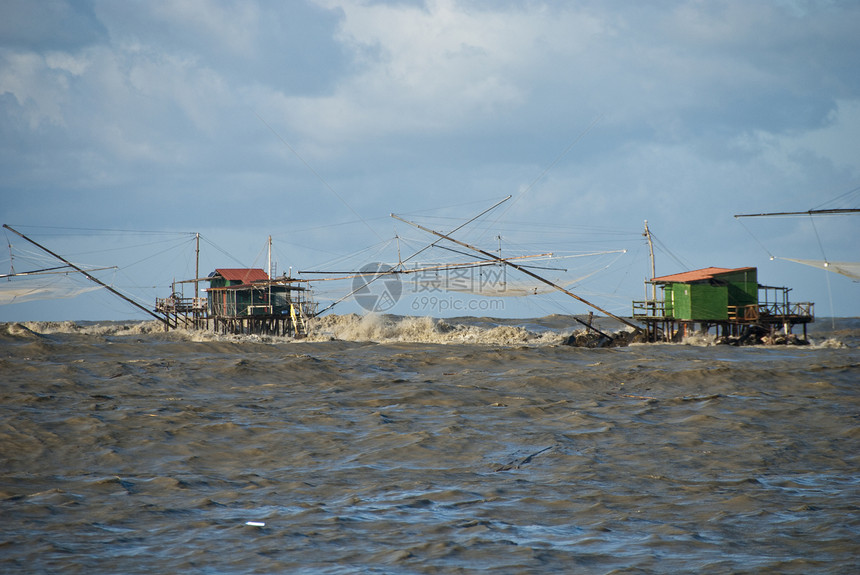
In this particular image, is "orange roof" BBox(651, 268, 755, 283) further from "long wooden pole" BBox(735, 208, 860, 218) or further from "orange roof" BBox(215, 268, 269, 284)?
"orange roof" BBox(215, 268, 269, 284)

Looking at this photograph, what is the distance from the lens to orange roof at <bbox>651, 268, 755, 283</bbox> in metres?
37.3

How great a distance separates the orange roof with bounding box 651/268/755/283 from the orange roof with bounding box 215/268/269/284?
28.0m

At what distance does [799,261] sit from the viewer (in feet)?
98.3

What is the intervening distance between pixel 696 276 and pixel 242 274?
31528mm

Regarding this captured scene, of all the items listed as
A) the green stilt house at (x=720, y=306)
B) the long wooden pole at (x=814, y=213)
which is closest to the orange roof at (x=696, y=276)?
the green stilt house at (x=720, y=306)

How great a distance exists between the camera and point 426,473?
9688mm

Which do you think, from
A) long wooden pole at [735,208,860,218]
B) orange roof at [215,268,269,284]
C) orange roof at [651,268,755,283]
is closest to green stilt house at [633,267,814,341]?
orange roof at [651,268,755,283]

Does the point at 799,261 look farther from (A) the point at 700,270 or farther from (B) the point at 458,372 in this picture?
(B) the point at 458,372

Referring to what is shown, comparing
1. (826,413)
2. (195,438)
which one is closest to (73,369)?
(195,438)

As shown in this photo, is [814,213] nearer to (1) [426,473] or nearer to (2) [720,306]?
(2) [720,306]

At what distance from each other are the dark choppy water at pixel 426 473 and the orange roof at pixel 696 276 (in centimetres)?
1856

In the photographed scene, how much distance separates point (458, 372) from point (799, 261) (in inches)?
698

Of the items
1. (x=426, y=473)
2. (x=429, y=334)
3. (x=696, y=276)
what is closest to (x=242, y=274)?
(x=429, y=334)

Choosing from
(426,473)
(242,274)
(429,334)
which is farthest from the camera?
(242,274)
